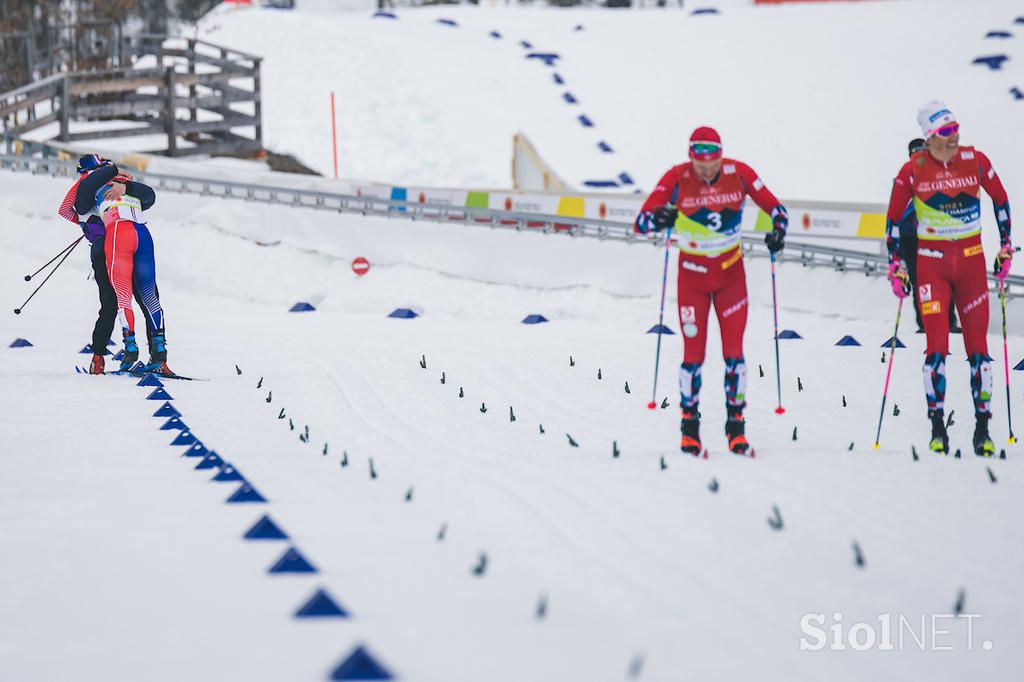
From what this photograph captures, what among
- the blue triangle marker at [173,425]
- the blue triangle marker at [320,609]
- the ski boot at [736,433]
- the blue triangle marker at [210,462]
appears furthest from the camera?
the blue triangle marker at [173,425]

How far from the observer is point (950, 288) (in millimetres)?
7137

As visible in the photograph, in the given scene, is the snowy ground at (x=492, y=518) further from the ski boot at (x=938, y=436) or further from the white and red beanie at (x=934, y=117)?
the white and red beanie at (x=934, y=117)

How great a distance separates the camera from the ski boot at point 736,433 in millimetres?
6828

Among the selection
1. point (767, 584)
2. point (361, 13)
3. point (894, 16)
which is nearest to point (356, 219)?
point (767, 584)

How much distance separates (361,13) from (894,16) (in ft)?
48.6

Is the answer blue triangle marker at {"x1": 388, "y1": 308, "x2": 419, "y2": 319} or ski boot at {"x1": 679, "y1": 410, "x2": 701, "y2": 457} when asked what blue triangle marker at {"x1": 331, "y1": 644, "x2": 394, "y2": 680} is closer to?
ski boot at {"x1": 679, "y1": 410, "x2": 701, "y2": 457}

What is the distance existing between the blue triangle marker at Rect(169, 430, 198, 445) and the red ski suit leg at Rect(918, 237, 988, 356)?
459 centimetres

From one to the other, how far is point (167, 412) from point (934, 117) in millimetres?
5464

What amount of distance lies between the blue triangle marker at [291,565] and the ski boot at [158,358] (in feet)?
17.5

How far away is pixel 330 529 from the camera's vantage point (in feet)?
17.4

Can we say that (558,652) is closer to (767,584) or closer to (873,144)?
(767,584)

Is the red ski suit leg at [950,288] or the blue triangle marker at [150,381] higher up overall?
the red ski suit leg at [950,288]

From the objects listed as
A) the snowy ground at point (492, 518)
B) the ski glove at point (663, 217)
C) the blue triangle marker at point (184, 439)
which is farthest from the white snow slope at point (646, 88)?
the blue triangle marker at point (184, 439)

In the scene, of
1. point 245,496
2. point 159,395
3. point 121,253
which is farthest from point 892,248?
point 121,253
